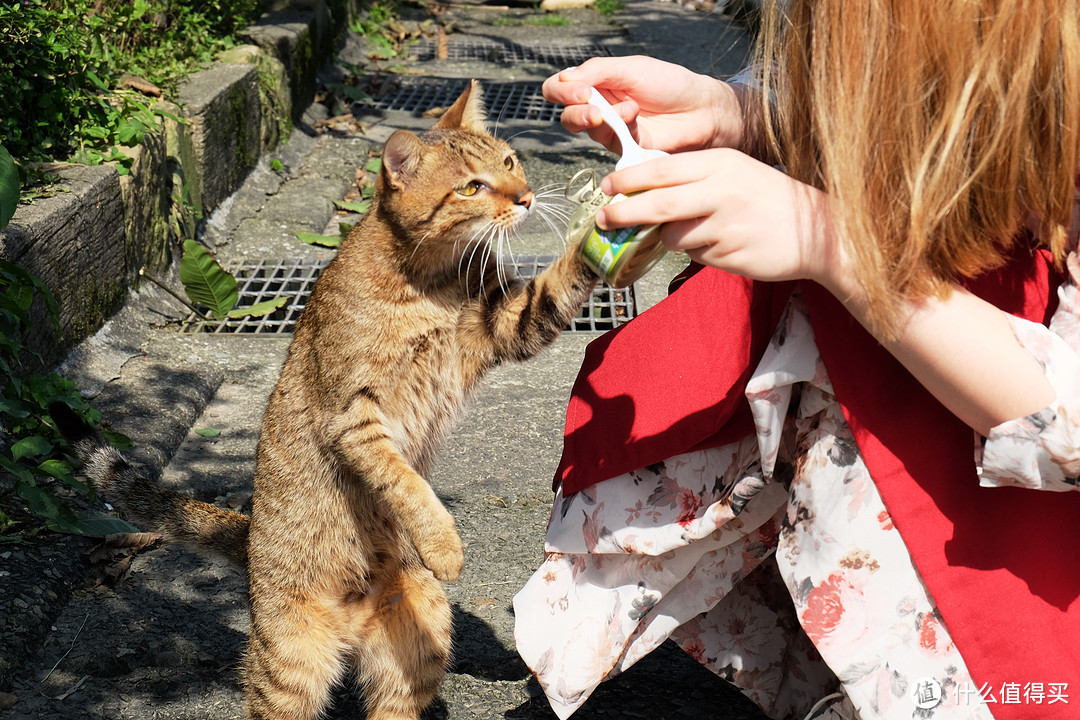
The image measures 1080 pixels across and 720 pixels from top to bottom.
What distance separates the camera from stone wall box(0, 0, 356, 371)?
116 inches

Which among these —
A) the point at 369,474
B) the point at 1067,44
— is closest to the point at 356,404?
the point at 369,474

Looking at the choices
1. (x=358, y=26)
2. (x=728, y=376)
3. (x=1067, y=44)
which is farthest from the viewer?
(x=358, y=26)

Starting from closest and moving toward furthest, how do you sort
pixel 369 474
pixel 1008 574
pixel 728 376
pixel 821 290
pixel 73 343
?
pixel 1008 574, pixel 821 290, pixel 728 376, pixel 369 474, pixel 73 343

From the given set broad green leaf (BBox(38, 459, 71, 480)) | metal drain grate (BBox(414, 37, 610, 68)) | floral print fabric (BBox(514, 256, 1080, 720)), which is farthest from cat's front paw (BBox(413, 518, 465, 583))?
metal drain grate (BBox(414, 37, 610, 68))

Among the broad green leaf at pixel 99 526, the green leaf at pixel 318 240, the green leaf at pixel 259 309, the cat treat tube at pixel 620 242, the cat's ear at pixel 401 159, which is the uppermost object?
the cat treat tube at pixel 620 242

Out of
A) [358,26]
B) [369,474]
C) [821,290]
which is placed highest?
[821,290]

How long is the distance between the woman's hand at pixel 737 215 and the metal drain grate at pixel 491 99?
4.75 m

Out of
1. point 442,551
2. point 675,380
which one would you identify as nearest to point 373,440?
point 442,551

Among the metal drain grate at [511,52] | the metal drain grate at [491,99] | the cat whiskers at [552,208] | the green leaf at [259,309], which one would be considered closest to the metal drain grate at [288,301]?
the green leaf at [259,309]

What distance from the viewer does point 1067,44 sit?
1.23 meters

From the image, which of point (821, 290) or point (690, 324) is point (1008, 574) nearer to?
point (821, 290)

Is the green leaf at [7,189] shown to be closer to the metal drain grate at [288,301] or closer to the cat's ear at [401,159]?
the cat's ear at [401,159]

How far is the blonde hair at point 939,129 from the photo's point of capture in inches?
48.9

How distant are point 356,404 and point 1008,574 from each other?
137cm
